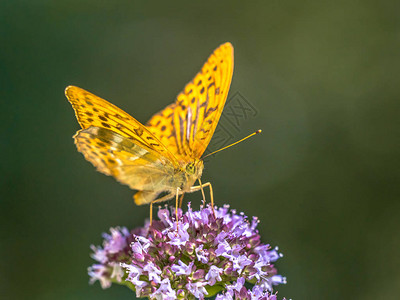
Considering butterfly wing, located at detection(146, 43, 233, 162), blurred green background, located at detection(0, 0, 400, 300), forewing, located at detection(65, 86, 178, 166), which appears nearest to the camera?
forewing, located at detection(65, 86, 178, 166)

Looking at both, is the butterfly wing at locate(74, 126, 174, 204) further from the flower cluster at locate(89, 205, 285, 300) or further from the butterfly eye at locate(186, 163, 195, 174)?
the flower cluster at locate(89, 205, 285, 300)

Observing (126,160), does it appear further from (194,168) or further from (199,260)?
→ (199,260)

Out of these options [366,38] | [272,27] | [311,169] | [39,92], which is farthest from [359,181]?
[39,92]

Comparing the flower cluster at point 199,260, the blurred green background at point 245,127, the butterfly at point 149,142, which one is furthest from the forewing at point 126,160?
the blurred green background at point 245,127

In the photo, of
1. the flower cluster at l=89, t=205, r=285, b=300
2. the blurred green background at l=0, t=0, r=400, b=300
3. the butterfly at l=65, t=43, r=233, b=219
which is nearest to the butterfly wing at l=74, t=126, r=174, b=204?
the butterfly at l=65, t=43, r=233, b=219

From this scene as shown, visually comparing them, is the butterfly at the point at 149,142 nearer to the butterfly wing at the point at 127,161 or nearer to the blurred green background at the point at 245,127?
the butterfly wing at the point at 127,161

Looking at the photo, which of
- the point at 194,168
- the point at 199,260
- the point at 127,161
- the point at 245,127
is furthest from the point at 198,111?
the point at 245,127

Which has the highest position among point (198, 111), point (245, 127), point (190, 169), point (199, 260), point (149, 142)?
point (245, 127)
